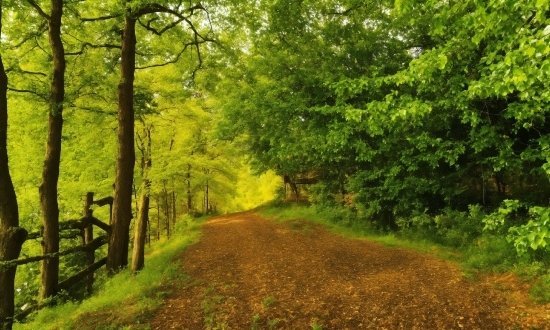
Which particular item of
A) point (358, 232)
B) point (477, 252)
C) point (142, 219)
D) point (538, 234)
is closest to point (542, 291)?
→ point (477, 252)

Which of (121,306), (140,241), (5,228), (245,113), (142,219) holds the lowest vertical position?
(121,306)

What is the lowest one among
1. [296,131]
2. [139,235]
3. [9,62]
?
[139,235]

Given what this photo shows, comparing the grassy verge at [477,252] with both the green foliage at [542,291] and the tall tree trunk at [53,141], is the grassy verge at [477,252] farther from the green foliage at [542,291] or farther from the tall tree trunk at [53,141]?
the tall tree trunk at [53,141]

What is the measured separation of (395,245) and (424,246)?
3.10ft

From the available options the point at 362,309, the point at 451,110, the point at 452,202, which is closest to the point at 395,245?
the point at 452,202

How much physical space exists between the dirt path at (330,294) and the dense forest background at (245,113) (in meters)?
2.50

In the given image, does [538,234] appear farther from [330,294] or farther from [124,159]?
[124,159]

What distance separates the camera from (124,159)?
10.3 m

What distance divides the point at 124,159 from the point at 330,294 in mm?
7340

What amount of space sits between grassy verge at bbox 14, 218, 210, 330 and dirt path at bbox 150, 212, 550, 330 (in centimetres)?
41

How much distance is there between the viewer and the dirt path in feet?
18.5

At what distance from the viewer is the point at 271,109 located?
41.4 ft

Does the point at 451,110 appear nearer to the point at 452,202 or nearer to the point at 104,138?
the point at 452,202

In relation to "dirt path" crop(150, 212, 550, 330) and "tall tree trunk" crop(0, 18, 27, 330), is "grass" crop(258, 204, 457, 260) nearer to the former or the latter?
"dirt path" crop(150, 212, 550, 330)
